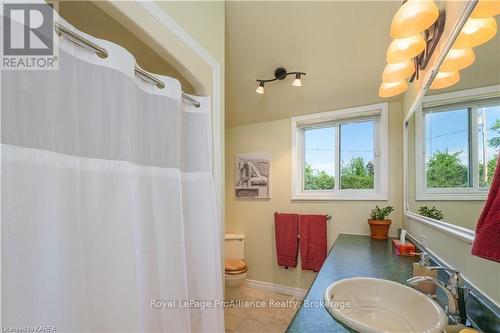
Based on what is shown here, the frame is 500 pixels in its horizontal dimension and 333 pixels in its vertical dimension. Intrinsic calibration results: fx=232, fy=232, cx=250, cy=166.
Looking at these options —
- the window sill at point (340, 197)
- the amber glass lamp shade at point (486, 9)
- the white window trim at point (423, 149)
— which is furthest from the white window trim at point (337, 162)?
the amber glass lamp shade at point (486, 9)

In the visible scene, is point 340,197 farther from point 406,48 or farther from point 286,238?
point 406,48

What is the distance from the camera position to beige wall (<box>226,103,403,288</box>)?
2.21 meters

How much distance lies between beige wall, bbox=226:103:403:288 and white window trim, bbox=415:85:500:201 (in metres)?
0.67

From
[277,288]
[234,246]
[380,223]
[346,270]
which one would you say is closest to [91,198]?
[346,270]

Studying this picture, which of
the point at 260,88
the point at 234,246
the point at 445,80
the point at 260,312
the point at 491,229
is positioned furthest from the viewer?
the point at 234,246

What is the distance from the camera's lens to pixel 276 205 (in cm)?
272

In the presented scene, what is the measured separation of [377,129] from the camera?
2.35 m

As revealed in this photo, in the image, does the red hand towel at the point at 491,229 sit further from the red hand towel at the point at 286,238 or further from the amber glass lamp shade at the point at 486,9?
the red hand towel at the point at 286,238

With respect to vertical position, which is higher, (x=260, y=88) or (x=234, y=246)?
(x=260, y=88)

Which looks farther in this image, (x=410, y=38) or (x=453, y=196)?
(x=410, y=38)

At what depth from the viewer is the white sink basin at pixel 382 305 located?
79 cm

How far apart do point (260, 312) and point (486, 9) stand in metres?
2.55

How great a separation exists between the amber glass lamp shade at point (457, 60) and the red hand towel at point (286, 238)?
1.83m

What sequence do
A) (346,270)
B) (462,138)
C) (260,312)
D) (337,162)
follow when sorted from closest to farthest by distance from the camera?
(462,138), (346,270), (260,312), (337,162)
